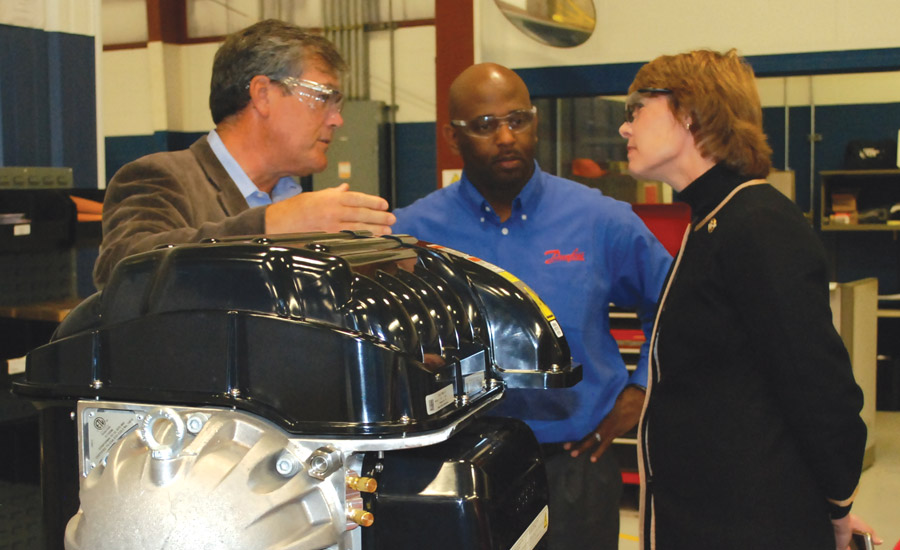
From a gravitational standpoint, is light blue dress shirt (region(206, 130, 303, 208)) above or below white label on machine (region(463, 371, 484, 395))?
above

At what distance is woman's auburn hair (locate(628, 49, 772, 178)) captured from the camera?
1.55 metres

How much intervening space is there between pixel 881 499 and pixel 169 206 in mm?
4455

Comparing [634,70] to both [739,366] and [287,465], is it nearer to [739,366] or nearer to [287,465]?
[739,366]

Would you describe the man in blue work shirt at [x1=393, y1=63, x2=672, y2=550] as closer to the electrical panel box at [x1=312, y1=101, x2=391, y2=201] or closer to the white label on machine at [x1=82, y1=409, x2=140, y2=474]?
the white label on machine at [x1=82, y1=409, x2=140, y2=474]

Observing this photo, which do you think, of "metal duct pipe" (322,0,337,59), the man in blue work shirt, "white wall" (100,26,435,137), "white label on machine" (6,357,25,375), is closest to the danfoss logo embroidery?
the man in blue work shirt

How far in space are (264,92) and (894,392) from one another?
6.29 m

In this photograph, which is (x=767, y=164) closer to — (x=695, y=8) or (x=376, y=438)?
(x=376, y=438)

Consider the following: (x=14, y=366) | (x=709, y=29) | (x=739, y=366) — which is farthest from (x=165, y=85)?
(x=739, y=366)

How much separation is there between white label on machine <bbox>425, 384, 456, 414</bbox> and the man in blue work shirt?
82 cm

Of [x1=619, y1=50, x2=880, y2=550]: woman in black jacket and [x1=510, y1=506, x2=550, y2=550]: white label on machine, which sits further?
[x1=619, y1=50, x2=880, y2=550]: woman in black jacket

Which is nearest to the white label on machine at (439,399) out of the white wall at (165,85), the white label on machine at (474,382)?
the white label on machine at (474,382)

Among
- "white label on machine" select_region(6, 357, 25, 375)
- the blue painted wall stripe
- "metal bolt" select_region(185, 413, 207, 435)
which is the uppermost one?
the blue painted wall stripe

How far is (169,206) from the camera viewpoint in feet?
4.30

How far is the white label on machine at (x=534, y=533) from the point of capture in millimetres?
936
